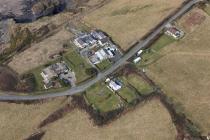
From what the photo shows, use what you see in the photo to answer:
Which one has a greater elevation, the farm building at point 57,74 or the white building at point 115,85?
the white building at point 115,85

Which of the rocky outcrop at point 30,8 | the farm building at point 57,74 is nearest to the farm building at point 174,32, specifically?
the farm building at point 57,74

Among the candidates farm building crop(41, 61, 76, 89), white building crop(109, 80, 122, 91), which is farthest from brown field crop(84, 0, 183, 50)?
farm building crop(41, 61, 76, 89)

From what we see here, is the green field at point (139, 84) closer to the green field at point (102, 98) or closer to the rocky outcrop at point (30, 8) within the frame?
the green field at point (102, 98)

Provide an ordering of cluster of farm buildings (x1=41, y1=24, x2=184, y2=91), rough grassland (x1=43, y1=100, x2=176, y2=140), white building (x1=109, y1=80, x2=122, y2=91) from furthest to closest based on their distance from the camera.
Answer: cluster of farm buildings (x1=41, y1=24, x2=184, y2=91)
white building (x1=109, y1=80, x2=122, y2=91)
rough grassland (x1=43, y1=100, x2=176, y2=140)

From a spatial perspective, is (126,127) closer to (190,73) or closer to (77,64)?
(190,73)

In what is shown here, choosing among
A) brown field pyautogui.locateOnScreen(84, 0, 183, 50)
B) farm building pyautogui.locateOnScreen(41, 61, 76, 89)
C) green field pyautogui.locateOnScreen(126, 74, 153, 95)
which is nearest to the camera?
green field pyautogui.locateOnScreen(126, 74, 153, 95)

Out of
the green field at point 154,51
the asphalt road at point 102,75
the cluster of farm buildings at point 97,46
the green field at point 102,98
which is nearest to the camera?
the green field at point 102,98

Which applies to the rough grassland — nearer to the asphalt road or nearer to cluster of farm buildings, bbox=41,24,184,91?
the asphalt road

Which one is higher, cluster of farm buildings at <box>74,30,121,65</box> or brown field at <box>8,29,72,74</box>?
cluster of farm buildings at <box>74,30,121,65</box>
